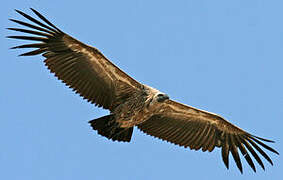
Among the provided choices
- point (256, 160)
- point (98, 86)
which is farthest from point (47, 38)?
point (256, 160)

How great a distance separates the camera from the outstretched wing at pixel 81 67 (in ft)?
48.4

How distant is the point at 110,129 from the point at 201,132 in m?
2.31

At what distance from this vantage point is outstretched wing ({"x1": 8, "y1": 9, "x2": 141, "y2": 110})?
14.8 meters

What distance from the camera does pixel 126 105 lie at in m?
15.4

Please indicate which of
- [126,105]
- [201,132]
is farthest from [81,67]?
[201,132]

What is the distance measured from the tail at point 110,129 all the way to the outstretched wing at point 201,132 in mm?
611

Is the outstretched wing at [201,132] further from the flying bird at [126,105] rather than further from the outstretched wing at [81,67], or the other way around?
the outstretched wing at [81,67]

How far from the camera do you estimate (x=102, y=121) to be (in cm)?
1534

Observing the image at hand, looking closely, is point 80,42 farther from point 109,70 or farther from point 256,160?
point 256,160

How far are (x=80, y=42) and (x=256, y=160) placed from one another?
4.95 meters

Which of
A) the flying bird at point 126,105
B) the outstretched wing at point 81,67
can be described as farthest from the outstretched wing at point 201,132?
the outstretched wing at point 81,67

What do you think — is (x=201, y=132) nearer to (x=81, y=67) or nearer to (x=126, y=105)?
(x=126, y=105)

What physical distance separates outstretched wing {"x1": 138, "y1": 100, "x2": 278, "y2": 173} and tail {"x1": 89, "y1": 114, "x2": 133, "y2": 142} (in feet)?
2.00

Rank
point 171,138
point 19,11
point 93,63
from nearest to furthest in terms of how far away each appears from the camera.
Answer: point 19,11, point 93,63, point 171,138
